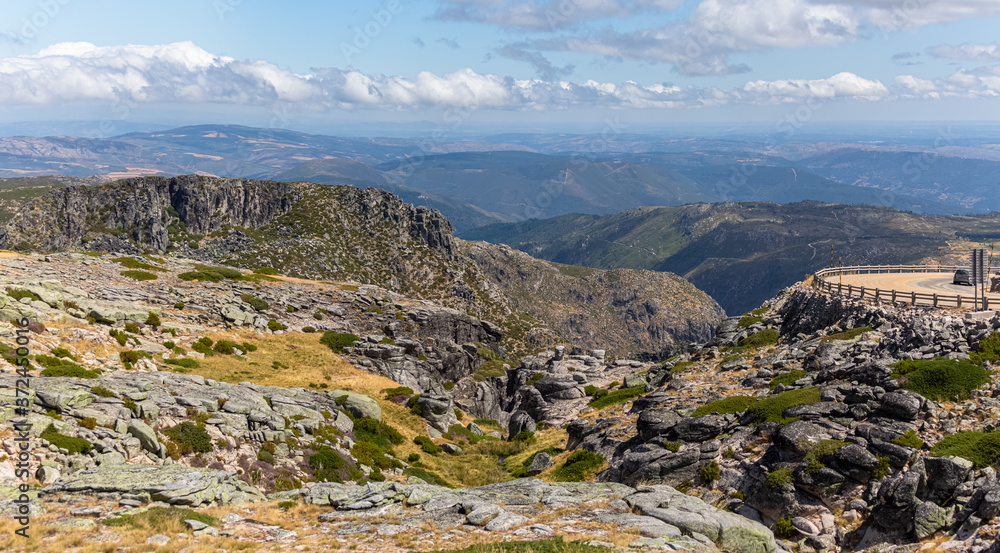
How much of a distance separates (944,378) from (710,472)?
1226 centimetres

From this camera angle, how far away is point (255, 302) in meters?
60.8

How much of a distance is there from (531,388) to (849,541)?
40.4 m

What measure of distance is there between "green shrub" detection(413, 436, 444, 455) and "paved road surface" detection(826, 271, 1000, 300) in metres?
43.5

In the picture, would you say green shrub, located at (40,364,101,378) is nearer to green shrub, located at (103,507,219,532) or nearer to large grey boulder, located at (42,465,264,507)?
large grey boulder, located at (42,465,264,507)

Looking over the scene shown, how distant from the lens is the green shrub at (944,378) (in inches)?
1053

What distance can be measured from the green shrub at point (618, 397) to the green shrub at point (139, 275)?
48207mm

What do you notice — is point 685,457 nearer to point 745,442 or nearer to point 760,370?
point 745,442

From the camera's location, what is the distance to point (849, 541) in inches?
881

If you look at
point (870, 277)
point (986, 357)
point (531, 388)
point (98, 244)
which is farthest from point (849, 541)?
point (98, 244)

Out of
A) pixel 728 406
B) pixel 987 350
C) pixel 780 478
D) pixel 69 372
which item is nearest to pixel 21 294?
pixel 69 372

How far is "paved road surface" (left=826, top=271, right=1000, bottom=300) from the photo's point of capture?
50562 millimetres

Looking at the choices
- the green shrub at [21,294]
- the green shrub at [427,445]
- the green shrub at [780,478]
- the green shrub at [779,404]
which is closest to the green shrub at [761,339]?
the green shrub at [779,404]

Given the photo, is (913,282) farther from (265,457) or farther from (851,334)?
(265,457)

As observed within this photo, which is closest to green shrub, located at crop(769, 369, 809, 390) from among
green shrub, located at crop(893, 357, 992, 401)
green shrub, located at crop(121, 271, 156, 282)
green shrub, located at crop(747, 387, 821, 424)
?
green shrub, located at crop(747, 387, 821, 424)
